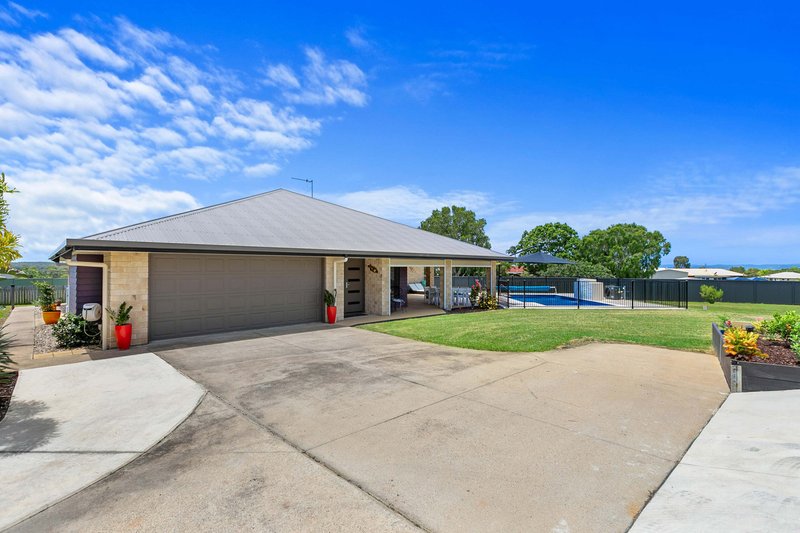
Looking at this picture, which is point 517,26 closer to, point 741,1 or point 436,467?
point 741,1

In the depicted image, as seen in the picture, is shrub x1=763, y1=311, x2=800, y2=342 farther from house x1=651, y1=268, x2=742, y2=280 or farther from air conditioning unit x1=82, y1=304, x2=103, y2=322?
house x1=651, y1=268, x2=742, y2=280

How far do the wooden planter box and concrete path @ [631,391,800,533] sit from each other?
3.60 feet

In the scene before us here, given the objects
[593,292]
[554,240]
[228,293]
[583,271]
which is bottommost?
[593,292]

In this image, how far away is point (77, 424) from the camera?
4.85 meters

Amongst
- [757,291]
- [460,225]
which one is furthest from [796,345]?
[460,225]

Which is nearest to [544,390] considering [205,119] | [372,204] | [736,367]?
[736,367]

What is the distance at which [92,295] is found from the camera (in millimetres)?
11070

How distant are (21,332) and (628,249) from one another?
149 ft

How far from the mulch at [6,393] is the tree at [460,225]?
3979 cm

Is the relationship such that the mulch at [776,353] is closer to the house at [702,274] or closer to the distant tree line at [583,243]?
the distant tree line at [583,243]

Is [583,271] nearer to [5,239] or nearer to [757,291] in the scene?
[757,291]

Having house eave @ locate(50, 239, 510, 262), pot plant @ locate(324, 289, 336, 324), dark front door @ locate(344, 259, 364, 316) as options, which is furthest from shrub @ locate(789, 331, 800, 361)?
dark front door @ locate(344, 259, 364, 316)

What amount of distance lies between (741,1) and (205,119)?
17653mm

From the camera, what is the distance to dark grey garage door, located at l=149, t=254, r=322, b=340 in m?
10.3
